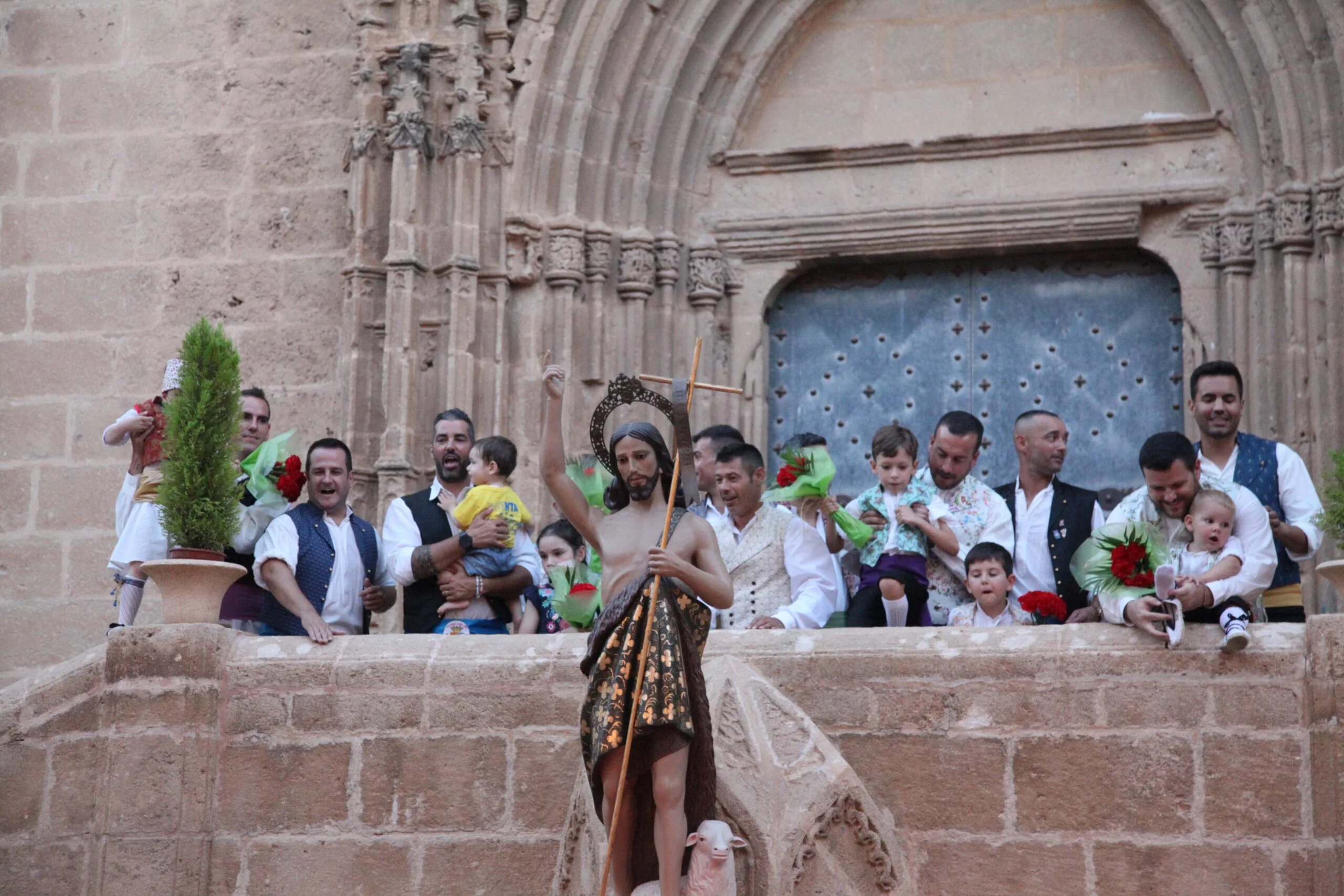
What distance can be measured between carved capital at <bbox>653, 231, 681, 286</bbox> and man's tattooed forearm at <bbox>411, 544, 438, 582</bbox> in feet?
10.3

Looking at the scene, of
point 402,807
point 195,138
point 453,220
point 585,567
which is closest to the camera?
point 402,807

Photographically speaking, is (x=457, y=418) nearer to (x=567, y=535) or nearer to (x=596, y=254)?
(x=567, y=535)

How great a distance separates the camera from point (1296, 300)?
10.0 metres

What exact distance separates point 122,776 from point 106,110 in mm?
5177

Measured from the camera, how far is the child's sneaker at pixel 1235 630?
7.12m

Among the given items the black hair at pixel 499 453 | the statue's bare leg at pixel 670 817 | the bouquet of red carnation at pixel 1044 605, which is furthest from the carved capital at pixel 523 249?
the statue's bare leg at pixel 670 817

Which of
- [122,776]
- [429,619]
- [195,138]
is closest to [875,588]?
[429,619]

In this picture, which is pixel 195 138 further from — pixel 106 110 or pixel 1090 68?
pixel 1090 68

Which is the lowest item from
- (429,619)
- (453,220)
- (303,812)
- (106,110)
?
(303,812)

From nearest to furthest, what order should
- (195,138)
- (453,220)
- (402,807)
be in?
(402,807)
(453,220)
(195,138)

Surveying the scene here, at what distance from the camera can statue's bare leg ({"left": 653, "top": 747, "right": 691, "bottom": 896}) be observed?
6.39 metres

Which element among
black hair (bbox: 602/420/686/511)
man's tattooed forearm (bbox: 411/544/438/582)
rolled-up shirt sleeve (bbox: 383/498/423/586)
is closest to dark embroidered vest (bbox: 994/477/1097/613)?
black hair (bbox: 602/420/686/511)

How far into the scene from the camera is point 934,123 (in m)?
11.2

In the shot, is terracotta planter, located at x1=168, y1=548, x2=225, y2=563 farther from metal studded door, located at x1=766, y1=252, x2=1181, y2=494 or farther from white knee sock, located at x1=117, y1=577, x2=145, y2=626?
metal studded door, located at x1=766, y1=252, x2=1181, y2=494
